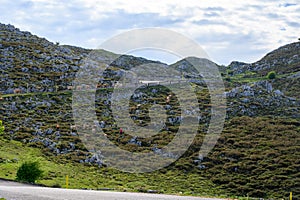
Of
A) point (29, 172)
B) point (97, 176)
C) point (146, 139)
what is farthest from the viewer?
point (146, 139)

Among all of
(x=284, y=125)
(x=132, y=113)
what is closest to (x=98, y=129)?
(x=132, y=113)

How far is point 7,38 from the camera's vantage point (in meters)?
121

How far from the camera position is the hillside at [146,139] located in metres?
50.2

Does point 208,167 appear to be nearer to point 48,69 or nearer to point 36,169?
point 36,169

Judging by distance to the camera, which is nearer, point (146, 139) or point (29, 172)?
point (29, 172)

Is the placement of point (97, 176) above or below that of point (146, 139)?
below

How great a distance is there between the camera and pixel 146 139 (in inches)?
2606

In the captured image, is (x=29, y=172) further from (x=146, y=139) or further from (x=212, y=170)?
(x=146, y=139)

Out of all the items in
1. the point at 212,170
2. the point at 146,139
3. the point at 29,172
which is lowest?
the point at 212,170

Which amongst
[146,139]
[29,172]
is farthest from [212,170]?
[29,172]

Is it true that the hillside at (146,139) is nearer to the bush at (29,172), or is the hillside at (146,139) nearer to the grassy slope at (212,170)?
the grassy slope at (212,170)

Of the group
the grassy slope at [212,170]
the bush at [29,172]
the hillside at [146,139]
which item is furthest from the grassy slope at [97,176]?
the bush at [29,172]

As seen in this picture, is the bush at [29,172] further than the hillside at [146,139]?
No

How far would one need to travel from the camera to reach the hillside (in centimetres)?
5022
